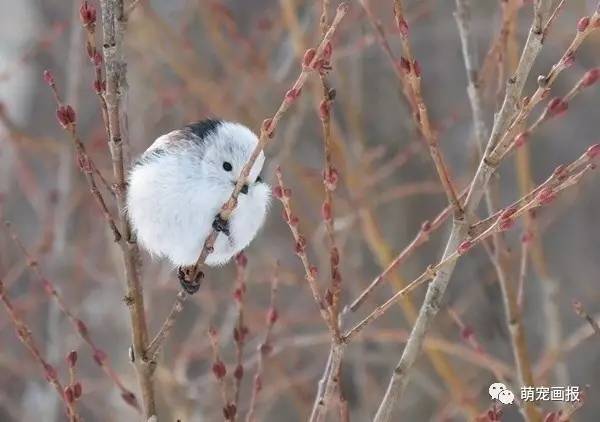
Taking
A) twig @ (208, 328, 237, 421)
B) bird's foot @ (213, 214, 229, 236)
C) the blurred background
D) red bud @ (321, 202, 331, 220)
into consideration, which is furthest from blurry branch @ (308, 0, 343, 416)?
the blurred background

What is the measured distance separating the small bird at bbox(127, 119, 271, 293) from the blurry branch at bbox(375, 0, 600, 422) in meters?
0.32

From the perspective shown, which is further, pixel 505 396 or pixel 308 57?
pixel 505 396

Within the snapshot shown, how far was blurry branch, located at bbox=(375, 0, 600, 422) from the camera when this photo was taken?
944mm

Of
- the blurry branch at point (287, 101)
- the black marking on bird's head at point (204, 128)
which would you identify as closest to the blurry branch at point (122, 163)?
the blurry branch at point (287, 101)

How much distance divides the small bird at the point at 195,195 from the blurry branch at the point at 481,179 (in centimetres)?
32

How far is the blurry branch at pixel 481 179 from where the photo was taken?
0.94 metres

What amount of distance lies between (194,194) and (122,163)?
0.48 ft

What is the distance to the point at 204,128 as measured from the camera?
130 cm

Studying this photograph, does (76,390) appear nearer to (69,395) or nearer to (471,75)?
(69,395)

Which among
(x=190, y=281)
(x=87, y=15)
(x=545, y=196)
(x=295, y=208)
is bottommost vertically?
(x=545, y=196)

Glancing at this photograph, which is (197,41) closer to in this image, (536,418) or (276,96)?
(276,96)

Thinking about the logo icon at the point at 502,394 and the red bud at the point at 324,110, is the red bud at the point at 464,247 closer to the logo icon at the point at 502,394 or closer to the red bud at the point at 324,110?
the red bud at the point at 324,110

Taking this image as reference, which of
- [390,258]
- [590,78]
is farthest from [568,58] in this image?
[390,258]

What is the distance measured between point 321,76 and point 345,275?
1.78 meters
